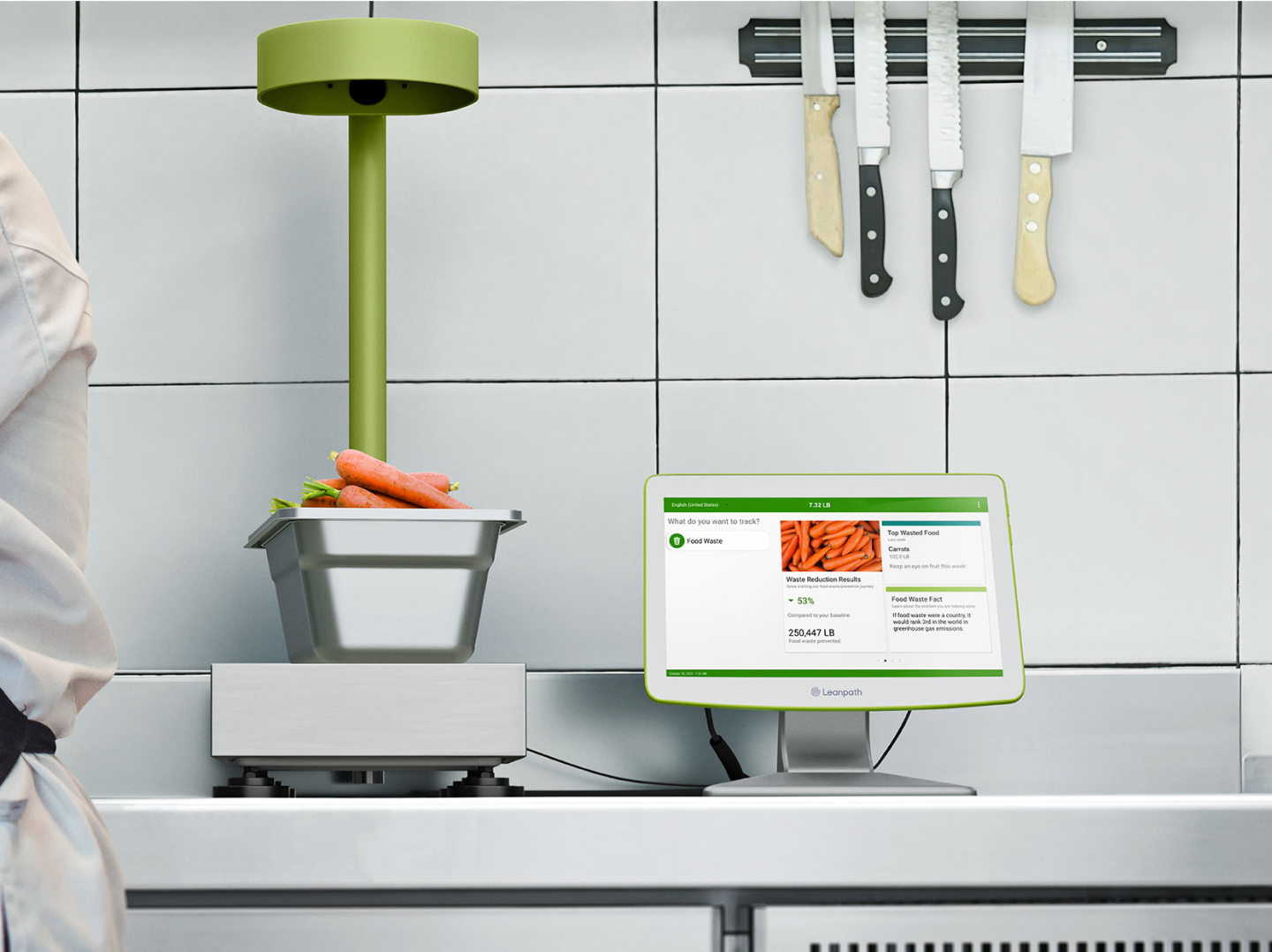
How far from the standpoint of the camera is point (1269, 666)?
1.41 m

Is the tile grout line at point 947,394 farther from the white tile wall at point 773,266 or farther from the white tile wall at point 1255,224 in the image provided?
the white tile wall at point 1255,224

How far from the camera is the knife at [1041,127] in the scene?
142 cm

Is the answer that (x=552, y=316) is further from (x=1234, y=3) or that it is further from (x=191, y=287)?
(x=1234, y=3)

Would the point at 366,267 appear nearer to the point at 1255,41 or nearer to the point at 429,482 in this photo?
the point at 429,482

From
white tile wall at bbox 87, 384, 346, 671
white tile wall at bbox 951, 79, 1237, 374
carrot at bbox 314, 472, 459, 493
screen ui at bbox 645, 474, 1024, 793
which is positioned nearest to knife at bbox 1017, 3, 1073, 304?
white tile wall at bbox 951, 79, 1237, 374

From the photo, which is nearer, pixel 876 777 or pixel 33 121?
pixel 876 777

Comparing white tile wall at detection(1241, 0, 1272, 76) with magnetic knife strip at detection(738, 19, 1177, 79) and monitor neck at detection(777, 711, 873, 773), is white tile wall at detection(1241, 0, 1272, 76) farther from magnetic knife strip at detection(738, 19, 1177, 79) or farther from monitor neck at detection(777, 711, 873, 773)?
monitor neck at detection(777, 711, 873, 773)

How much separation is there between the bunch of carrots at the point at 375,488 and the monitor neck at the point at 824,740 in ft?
1.20

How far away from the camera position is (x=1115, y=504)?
142cm

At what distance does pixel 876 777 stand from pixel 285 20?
109 cm

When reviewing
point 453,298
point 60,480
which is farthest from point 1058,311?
point 60,480

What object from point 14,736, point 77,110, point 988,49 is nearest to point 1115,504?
point 988,49

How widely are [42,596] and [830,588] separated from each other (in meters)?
0.68

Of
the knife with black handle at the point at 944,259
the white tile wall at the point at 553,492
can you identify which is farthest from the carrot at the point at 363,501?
the knife with black handle at the point at 944,259
